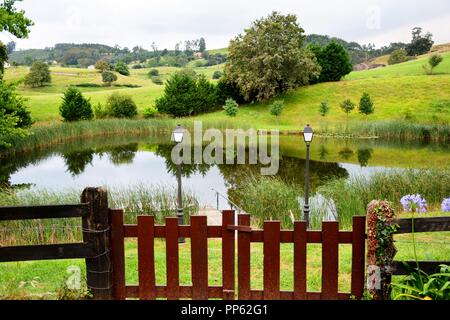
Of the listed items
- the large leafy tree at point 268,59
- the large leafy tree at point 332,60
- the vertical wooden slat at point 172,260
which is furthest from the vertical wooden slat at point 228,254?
the large leafy tree at point 332,60

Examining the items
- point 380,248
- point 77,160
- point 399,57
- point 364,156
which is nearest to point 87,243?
point 380,248

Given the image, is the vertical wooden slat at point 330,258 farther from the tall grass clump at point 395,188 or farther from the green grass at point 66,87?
the green grass at point 66,87

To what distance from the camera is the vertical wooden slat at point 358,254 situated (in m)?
3.88

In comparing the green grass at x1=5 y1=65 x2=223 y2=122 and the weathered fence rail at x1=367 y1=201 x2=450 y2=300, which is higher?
the green grass at x1=5 y1=65 x2=223 y2=122

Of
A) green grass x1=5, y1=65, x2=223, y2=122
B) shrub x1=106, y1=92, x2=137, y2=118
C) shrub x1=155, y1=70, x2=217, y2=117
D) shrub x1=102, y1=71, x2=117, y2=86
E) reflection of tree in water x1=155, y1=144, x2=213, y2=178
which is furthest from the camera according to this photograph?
shrub x1=102, y1=71, x2=117, y2=86

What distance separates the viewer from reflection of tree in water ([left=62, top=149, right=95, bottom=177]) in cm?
2028

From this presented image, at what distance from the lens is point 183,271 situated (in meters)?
5.64

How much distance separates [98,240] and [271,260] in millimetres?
1608

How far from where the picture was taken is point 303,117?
39.4 m

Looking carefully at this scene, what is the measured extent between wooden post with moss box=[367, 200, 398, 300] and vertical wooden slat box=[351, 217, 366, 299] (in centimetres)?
13

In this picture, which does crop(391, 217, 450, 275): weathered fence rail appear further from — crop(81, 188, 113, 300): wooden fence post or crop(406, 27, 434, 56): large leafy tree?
crop(406, 27, 434, 56): large leafy tree

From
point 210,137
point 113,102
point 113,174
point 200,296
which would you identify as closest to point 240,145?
point 210,137

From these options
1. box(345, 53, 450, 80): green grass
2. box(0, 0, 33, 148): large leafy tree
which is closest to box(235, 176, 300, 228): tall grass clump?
box(0, 0, 33, 148): large leafy tree
